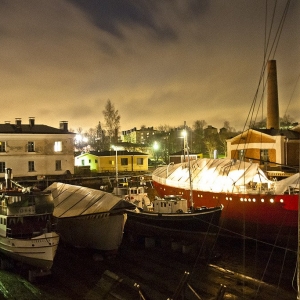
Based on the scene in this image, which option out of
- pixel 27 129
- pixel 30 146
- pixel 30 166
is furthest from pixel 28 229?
pixel 27 129

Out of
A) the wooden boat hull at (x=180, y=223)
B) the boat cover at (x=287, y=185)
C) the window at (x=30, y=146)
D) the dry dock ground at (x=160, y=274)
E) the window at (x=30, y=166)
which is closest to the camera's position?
the dry dock ground at (x=160, y=274)

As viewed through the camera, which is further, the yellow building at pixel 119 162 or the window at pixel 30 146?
the yellow building at pixel 119 162

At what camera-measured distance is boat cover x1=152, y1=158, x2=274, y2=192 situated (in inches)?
1083

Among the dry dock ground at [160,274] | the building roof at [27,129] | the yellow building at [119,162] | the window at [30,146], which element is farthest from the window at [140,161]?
the dry dock ground at [160,274]

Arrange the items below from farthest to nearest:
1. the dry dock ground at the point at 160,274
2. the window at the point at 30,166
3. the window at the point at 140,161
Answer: the window at the point at 140,161
the window at the point at 30,166
the dry dock ground at the point at 160,274

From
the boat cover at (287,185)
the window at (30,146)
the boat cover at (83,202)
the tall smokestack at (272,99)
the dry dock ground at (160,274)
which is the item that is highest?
the tall smokestack at (272,99)

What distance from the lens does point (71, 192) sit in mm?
27094

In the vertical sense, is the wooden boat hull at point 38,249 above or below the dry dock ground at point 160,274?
above

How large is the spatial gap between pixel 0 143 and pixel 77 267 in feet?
100.0

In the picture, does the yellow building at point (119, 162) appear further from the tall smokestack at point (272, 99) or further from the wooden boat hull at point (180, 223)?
the wooden boat hull at point (180, 223)

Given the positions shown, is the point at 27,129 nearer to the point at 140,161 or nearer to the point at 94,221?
the point at 140,161

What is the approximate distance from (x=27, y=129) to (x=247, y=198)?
110 feet

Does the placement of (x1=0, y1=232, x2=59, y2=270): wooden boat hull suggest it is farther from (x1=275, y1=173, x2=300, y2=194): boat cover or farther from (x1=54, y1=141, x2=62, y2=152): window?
(x1=54, y1=141, x2=62, y2=152): window

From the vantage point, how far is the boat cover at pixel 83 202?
21156 millimetres
